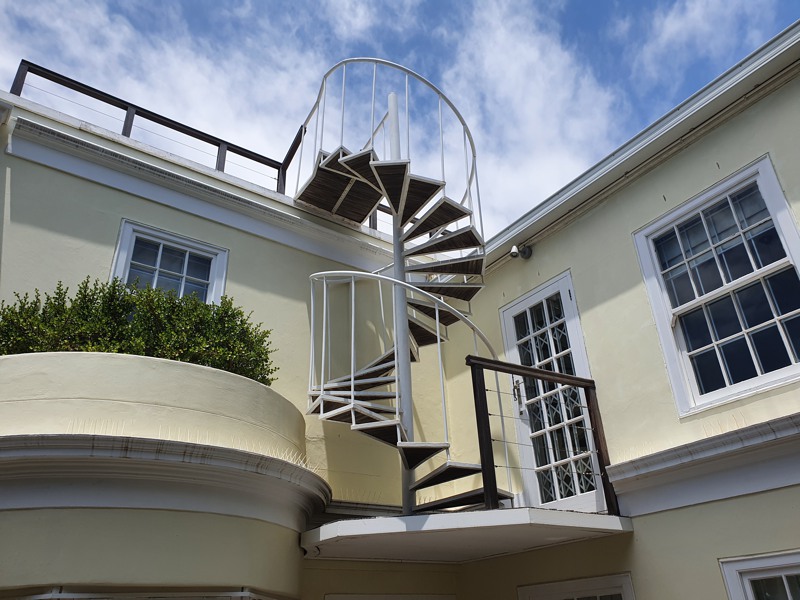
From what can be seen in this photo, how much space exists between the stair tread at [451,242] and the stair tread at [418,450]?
1.87 m

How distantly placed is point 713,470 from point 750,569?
0.55 meters

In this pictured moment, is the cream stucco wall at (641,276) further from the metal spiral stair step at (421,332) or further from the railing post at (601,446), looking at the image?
the metal spiral stair step at (421,332)

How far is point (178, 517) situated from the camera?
341 cm

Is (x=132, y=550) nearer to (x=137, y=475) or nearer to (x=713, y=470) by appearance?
(x=137, y=475)

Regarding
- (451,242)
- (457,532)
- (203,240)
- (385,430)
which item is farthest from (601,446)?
(203,240)

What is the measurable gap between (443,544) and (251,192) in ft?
11.7

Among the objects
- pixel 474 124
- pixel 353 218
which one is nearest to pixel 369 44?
pixel 474 124

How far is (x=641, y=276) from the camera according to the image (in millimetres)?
4629

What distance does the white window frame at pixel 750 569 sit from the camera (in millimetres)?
3307

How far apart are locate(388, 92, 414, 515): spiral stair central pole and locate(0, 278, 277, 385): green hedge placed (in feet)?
3.44

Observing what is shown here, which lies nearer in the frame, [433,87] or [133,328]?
[133,328]

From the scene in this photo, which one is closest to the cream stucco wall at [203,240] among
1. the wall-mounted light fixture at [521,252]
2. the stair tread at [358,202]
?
the stair tread at [358,202]

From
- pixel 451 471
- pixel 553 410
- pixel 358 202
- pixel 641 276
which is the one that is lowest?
pixel 451 471

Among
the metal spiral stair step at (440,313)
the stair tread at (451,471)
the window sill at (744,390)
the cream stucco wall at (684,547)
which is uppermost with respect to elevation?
the metal spiral stair step at (440,313)
